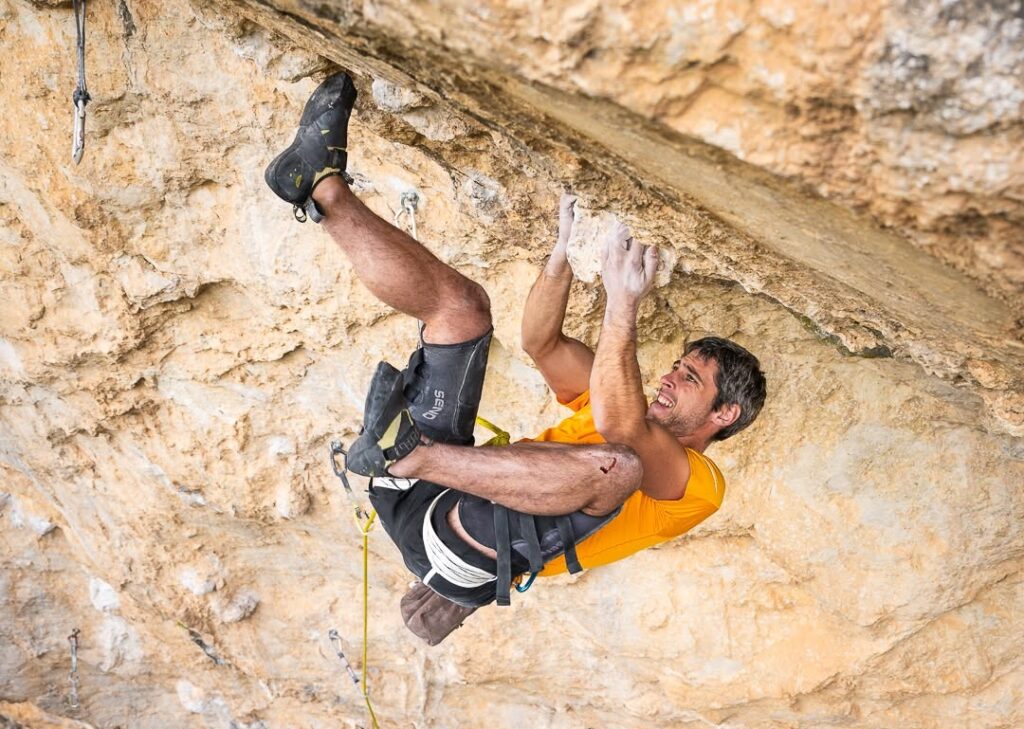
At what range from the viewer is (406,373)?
105 inches

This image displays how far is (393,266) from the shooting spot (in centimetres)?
245

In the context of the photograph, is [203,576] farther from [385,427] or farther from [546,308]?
[385,427]

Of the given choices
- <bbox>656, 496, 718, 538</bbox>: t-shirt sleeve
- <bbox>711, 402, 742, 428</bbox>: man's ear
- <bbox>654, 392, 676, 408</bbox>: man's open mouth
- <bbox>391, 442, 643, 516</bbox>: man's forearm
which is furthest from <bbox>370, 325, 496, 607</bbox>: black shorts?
<bbox>711, 402, 742, 428</bbox>: man's ear

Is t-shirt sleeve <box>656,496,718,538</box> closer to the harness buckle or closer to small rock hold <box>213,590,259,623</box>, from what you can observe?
the harness buckle

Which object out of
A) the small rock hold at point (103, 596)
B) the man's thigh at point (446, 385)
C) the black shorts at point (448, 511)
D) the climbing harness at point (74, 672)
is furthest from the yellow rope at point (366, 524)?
the climbing harness at point (74, 672)

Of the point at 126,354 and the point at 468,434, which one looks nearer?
the point at 468,434

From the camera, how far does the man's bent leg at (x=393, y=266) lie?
245 cm

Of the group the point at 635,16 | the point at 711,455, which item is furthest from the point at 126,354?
the point at 635,16

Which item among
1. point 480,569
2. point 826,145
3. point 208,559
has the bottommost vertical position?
point 208,559

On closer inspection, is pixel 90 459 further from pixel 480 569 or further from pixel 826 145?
pixel 826 145

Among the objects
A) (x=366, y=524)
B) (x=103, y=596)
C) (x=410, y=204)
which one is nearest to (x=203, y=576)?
(x=103, y=596)

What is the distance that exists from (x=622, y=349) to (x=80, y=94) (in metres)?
1.86

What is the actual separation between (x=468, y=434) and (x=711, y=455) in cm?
128

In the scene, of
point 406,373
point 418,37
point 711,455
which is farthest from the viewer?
point 711,455
